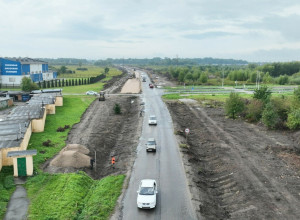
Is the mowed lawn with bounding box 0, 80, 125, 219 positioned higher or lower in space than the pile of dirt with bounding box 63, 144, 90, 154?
lower

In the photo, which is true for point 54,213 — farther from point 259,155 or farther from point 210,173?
point 259,155

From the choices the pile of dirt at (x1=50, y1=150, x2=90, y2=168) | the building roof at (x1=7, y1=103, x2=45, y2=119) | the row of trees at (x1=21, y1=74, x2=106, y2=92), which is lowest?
the pile of dirt at (x1=50, y1=150, x2=90, y2=168)

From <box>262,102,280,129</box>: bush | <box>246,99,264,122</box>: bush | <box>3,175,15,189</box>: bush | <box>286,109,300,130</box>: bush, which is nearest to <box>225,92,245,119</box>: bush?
<box>246,99,264,122</box>: bush

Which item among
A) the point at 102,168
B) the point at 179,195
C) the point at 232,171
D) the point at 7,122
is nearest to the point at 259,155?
the point at 232,171

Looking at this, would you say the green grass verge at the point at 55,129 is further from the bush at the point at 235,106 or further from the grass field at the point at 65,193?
the bush at the point at 235,106

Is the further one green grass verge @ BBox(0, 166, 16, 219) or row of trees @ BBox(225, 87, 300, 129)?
row of trees @ BBox(225, 87, 300, 129)

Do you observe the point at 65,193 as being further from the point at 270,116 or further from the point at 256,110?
the point at 256,110

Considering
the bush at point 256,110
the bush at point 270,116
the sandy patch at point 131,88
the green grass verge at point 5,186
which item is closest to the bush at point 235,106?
the bush at point 256,110

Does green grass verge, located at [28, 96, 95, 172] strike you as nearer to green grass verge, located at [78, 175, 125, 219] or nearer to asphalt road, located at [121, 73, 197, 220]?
green grass verge, located at [78, 175, 125, 219]
